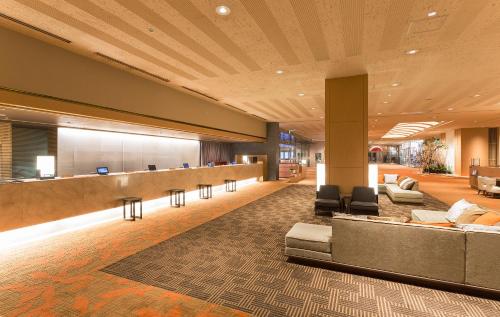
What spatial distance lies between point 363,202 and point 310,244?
326 centimetres

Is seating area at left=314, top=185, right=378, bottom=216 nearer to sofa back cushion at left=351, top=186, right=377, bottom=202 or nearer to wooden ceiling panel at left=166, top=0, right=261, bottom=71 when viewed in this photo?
sofa back cushion at left=351, top=186, right=377, bottom=202

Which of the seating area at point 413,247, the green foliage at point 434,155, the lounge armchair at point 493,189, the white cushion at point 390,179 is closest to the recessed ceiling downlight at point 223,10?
the seating area at point 413,247

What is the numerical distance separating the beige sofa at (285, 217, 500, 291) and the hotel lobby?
0.02m

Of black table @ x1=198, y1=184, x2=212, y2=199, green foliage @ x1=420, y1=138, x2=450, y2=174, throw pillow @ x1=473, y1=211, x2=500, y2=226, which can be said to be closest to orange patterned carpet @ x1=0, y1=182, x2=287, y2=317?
throw pillow @ x1=473, y1=211, x2=500, y2=226

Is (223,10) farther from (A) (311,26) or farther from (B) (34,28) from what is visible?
(B) (34,28)

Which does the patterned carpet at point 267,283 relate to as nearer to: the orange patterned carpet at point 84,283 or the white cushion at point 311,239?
the orange patterned carpet at point 84,283

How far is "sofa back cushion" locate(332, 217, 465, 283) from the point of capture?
295cm

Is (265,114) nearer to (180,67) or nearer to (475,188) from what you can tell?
(180,67)

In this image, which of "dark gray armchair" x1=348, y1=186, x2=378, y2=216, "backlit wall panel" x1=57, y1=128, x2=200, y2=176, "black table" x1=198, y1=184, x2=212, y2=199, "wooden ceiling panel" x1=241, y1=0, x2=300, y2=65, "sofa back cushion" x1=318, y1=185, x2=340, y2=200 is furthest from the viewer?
"black table" x1=198, y1=184, x2=212, y2=199

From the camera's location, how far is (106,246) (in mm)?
4465

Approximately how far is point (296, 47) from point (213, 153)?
10.5 meters

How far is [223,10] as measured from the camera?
3568mm

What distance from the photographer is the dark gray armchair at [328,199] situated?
6.39 metres

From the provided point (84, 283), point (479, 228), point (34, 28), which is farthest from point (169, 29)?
point (479, 228)
